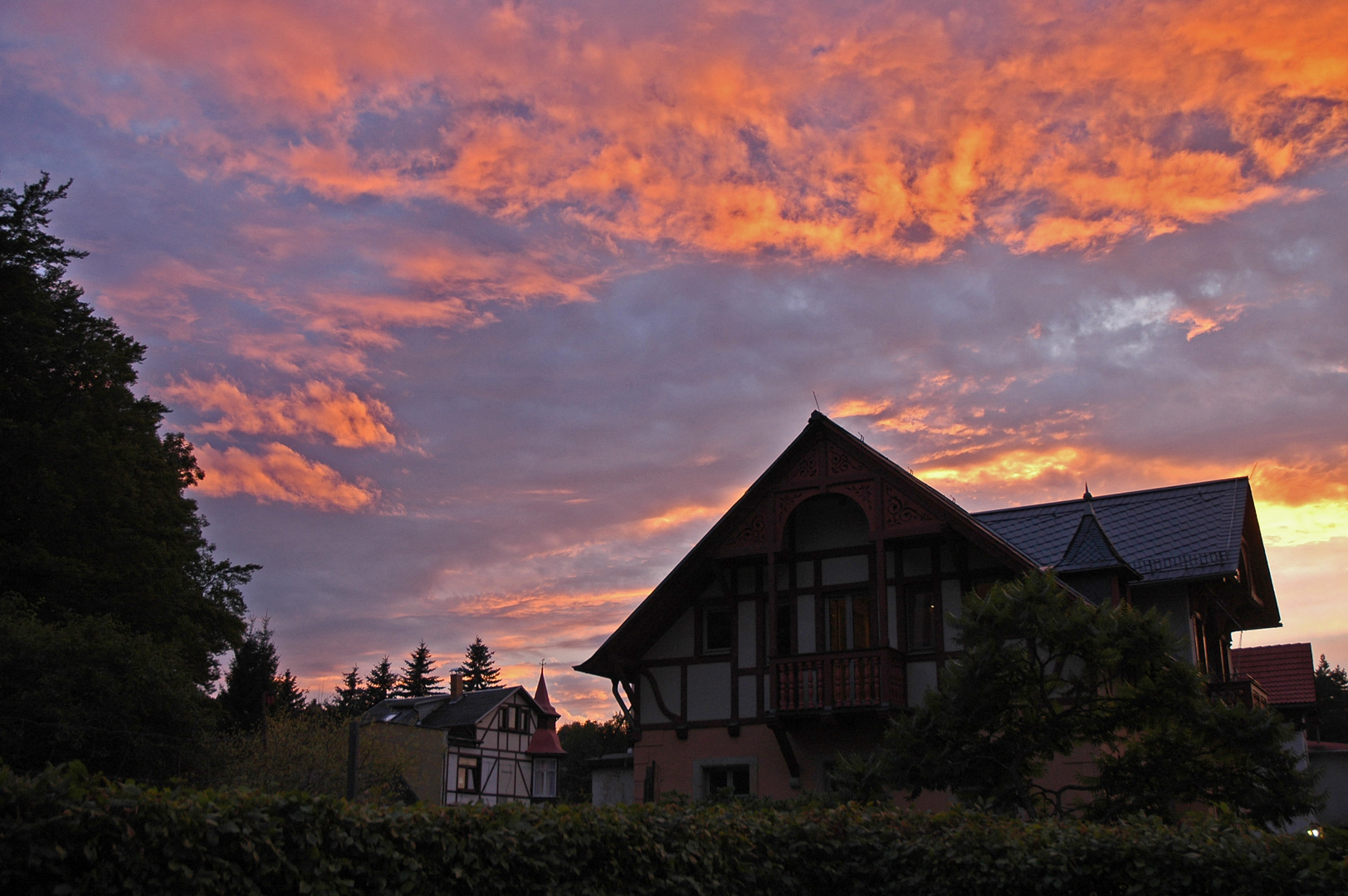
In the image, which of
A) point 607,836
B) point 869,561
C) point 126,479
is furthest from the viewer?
point 126,479

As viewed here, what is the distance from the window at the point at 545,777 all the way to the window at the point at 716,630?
39.3 meters

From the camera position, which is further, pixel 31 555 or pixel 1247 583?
pixel 31 555

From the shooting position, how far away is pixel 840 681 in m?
18.7

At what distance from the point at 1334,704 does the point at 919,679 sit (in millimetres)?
65466

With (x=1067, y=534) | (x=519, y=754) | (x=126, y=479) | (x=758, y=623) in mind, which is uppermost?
(x=126, y=479)

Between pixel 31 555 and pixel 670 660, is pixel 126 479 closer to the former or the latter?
pixel 31 555

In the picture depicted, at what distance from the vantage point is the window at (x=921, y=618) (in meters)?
19.5

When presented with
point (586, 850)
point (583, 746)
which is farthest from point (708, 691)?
point (583, 746)

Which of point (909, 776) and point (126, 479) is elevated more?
point (126, 479)

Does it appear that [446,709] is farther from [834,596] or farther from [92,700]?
[834,596]

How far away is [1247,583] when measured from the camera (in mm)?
22641

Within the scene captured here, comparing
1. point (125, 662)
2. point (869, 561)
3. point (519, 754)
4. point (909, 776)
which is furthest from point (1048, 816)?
point (519, 754)

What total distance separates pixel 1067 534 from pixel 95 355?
25668mm

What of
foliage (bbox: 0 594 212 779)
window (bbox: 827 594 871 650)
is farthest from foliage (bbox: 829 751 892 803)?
foliage (bbox: 0 594 212 779)
